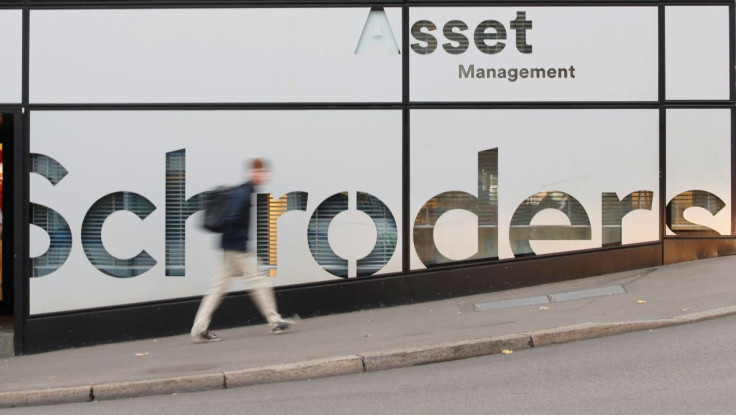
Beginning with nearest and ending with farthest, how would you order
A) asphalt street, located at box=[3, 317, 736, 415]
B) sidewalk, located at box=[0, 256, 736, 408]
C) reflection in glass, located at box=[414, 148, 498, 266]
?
asphalt street, located at box=[3, 317, 736, 415] < sidewalk, located at box=[0, 256, 736, 408] < reflection in glass, located at box=[414, 148, 498, 266]

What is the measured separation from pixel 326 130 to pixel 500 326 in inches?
130

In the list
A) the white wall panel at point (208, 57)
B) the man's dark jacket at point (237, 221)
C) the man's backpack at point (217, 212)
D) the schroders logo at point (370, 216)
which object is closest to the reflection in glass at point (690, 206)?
the schroders logo at point (370, 216)

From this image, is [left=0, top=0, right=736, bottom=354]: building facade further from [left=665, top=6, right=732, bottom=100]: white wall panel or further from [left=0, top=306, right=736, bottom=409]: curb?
[left=0, top=306, right=736, bottom=409]: curb

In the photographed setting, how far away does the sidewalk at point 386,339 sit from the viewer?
7.01m

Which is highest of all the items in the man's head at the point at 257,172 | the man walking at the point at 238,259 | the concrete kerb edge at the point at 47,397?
the man's head at the point at 257,172

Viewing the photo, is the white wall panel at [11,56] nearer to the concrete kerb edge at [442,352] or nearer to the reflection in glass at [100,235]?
the reflection in glass at [100,235]

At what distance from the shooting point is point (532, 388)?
618cm

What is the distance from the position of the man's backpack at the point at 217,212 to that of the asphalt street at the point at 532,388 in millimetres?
2121

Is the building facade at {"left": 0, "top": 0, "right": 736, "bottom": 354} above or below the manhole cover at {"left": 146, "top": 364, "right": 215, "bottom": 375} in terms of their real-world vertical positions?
above

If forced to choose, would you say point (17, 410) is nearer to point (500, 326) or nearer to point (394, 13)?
point (500, 326)

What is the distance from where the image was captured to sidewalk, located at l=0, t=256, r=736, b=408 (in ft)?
23.0

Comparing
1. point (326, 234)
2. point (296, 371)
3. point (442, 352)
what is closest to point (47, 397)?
point (296, 371)

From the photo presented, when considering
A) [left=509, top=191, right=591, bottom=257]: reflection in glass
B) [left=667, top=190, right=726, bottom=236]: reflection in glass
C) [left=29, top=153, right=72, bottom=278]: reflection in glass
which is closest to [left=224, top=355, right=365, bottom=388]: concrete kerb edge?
[left=29, top=153, right=72, bottom=278]: reflection in glass

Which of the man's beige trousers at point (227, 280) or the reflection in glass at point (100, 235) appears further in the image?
the reflection in glass at point (100, 235)
